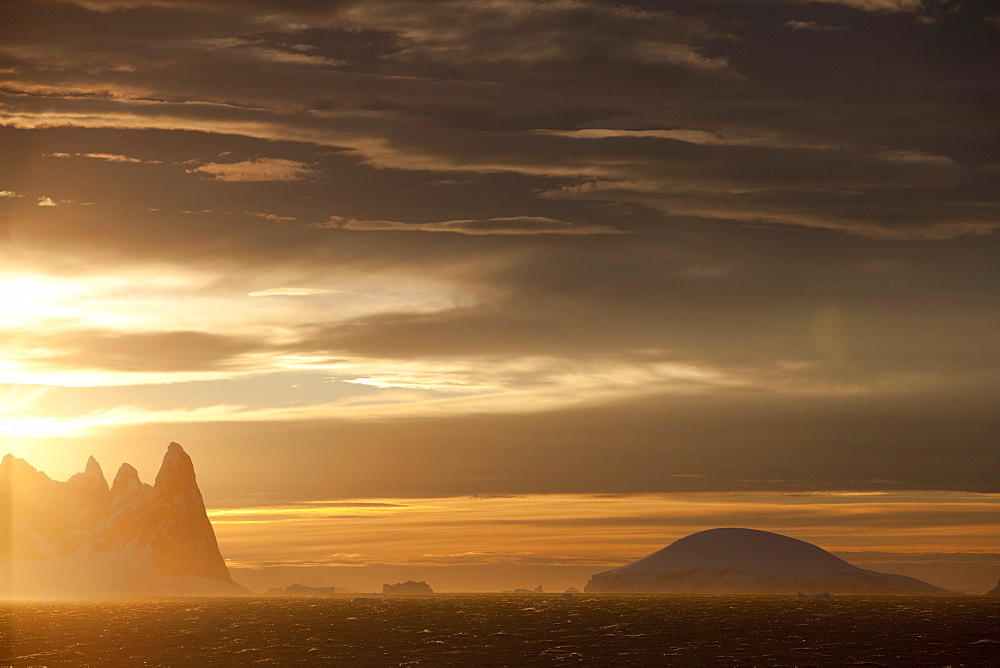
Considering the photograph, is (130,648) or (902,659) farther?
(130,648)

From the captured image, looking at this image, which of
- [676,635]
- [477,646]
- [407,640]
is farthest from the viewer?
[676,635]

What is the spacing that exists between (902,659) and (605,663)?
3802 cm

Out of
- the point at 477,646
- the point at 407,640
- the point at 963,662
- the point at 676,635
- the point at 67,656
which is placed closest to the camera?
the point at 963,662

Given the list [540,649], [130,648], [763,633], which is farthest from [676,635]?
[130,648]

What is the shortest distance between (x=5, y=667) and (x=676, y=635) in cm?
10803

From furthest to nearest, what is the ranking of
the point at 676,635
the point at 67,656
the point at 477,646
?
the point at 676,635, the point at 477,646, the point at 67,656

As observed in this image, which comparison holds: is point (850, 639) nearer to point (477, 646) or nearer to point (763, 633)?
point (763, 633)

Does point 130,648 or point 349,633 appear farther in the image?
point 349,633

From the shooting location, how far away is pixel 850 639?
176 metres

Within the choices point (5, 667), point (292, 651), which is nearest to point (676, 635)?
point (292, 651)

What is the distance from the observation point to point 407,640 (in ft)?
574

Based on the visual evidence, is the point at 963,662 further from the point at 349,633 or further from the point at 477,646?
the point at 349,633

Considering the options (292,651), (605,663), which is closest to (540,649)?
(605,663)

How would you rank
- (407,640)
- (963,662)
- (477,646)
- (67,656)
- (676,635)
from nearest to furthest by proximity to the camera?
(963,662) < (67,656) < (477,646) < (407,640) < (676,635)
